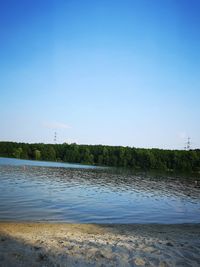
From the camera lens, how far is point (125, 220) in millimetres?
29344

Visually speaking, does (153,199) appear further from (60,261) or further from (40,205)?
(60,261)

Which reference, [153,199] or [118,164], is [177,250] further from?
[118,164]

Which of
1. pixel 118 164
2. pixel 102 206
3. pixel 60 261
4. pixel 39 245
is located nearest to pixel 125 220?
pixel 102 206

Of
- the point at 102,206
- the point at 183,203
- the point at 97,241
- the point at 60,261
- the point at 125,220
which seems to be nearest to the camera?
the point at 60,261

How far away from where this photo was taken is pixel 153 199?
45.7 m

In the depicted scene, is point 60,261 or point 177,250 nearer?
point 60,261

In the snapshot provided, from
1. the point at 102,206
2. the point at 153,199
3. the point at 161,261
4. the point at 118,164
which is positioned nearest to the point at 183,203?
the point at 153,199

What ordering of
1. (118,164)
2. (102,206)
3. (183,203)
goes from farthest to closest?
(118,164) < (183,203) < (102,206)

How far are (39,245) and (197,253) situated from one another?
8.34 meters

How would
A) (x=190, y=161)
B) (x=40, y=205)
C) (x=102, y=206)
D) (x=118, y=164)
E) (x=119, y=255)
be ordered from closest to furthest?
(x=119, y=255) < (x=40, y=205) < (x=102, y=206) < (x=190, y=161) < (x=118, y=164)

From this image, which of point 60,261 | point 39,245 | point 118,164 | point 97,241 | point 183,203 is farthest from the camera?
point 118,164

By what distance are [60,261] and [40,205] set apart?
2166 centimetres

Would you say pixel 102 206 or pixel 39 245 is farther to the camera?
pixel 102 206

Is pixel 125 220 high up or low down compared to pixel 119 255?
down
